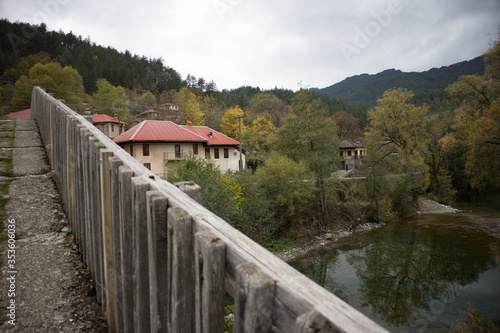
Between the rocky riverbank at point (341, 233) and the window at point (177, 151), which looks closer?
the rocky riverbank at point (341, 233)

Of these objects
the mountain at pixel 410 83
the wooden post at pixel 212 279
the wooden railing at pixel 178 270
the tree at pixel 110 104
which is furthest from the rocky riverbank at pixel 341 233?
the mountain at pixel 410 83

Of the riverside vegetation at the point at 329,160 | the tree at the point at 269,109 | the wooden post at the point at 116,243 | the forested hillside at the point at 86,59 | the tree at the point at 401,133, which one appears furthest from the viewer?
the forested hillside at the point at 86,59

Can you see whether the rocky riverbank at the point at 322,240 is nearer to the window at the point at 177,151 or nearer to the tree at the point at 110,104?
the window at the point at 177,151

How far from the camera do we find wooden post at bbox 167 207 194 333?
1458 mm

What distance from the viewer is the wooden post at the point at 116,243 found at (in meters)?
2.41

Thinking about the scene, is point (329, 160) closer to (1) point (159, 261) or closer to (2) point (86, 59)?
(1) point (159, 261)

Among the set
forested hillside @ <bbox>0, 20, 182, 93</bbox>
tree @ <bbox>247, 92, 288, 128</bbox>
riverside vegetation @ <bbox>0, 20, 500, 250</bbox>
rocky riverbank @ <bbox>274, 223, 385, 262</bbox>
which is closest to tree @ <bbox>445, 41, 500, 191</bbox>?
riverside vegetation @ <bbox>0, 20, 500, 250</bbox>

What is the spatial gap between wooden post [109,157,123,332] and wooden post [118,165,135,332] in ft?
0.72

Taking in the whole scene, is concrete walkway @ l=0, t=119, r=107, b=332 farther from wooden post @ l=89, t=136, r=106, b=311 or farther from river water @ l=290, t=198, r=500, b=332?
river water @ l=290, t=198, r=500, b=332

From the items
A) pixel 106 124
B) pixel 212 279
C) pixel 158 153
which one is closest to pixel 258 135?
pixel 158 153

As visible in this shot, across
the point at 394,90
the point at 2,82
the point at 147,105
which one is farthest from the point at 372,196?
the point at 2,82

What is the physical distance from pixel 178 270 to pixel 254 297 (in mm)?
641

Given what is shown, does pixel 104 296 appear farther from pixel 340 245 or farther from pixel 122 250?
pixel 340 245

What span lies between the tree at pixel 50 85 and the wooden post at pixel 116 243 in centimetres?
3852
